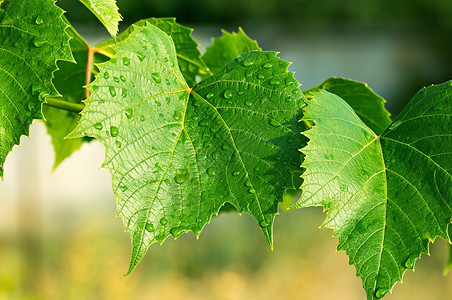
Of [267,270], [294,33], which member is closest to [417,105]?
[267,270]

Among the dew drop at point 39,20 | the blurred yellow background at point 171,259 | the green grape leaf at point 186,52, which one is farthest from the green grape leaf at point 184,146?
the blurred yellow background at point 171,259

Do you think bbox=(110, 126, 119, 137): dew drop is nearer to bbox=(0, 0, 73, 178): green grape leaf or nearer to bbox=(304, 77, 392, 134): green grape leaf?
bbox=(0, 0, 73, 178): green grape leaf

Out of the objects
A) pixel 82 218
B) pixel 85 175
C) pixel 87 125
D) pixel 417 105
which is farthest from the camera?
pixel 85 175

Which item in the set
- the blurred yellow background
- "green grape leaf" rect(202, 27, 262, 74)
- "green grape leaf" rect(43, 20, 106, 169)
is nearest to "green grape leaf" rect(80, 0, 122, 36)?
"green grape leaf" rect(43, 20, 106, 169)

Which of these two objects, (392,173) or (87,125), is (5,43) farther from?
(392,173)

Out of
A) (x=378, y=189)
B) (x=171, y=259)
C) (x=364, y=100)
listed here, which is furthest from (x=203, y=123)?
(x=171, y=259)
